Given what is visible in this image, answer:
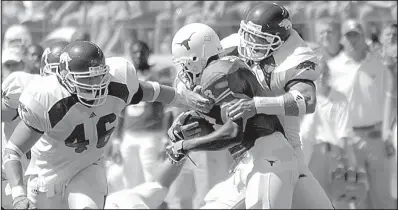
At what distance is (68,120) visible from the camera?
5820 millimetres

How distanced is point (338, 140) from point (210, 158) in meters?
1.20

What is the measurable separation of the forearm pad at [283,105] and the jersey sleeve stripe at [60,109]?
1072mm

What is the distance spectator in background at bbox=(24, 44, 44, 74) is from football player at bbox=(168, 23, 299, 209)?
235cm

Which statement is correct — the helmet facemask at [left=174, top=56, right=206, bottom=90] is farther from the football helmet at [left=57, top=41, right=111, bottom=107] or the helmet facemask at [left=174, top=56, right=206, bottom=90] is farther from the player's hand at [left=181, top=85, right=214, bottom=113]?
the football helmet at [left=57, top=41, right=111, bottom=107]

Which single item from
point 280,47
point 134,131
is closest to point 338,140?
point 134,131

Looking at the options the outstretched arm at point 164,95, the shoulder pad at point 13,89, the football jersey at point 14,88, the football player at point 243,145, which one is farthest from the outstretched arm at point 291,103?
the shoulder pad at point 13,89

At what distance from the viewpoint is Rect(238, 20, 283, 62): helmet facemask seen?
5.99 metres

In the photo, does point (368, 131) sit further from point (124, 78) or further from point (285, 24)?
point (124, 78)

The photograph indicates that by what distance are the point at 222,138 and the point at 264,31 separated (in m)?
0.82

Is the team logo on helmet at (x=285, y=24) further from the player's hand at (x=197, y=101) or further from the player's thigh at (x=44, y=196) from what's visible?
the player's thigh at (x=44, y=196)

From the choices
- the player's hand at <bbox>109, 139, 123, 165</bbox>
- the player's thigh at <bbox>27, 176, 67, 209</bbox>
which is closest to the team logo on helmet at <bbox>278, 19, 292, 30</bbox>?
the player's thigh at <bbox>27, 176, 67, 209</bbox>

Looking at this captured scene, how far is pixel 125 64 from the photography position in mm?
6039

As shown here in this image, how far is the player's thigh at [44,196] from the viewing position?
605cm

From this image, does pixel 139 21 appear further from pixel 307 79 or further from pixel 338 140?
pixel 307 79
